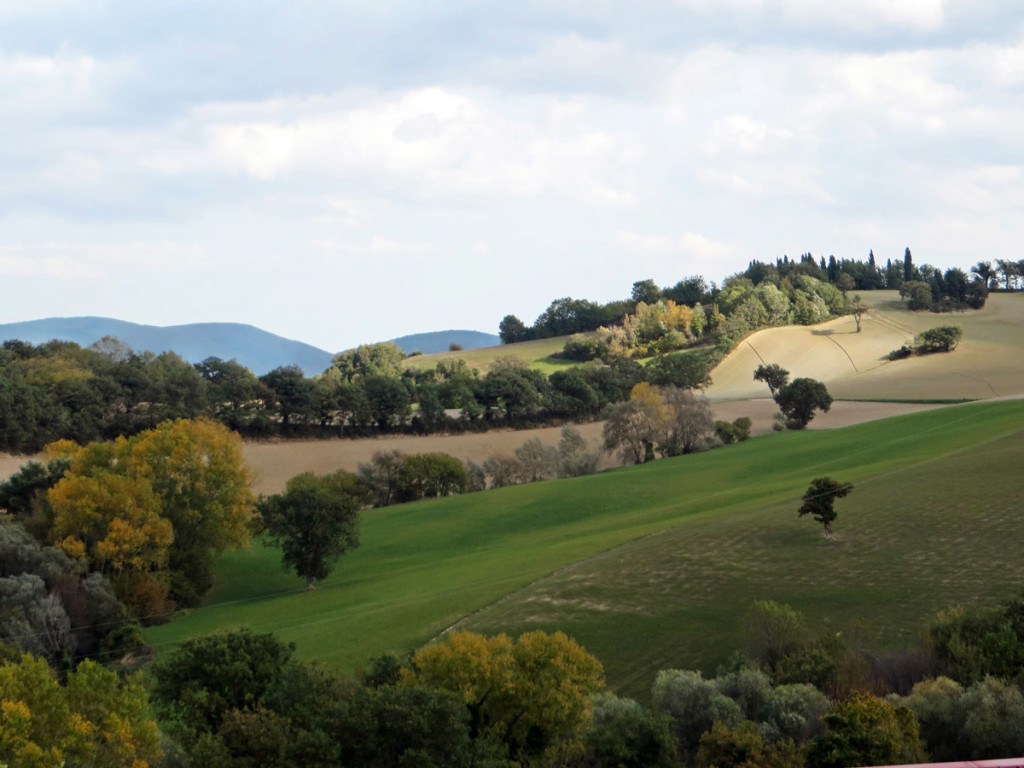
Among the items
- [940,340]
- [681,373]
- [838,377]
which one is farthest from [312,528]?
[940,340]

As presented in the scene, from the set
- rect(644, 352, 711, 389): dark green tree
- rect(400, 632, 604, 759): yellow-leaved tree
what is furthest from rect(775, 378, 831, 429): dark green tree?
rect(400, 632, 604, 759): yellow-leaved tree

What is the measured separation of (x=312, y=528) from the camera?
1727 inches

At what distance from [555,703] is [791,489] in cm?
3063

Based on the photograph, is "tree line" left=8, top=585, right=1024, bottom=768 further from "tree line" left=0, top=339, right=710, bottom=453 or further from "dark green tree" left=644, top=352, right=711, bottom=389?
"dark green tree" left=644, top=352, right=711, bottom=389

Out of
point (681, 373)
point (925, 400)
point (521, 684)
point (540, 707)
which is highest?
point (681, 373)

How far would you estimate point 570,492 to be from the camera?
5653 centimetres

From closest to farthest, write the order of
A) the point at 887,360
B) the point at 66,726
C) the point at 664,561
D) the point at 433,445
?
the point at 66,726, the point at 664,561, the point at 433,445, the point at 887,360

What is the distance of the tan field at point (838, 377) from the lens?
254ft

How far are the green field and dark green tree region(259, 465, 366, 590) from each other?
49.0 inches

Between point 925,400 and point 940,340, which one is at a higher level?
point 940,340

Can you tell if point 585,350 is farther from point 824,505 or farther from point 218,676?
point 218,676

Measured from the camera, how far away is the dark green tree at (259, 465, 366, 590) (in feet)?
144

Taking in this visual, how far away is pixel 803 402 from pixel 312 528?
46145 mm

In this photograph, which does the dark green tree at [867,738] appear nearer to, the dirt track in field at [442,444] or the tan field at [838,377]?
the dirt track in field at [442,444]
